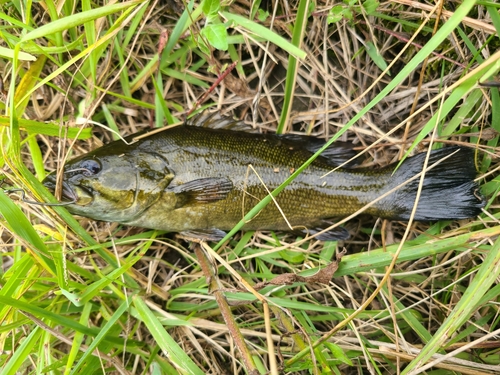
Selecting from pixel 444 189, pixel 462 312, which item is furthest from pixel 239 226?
pixel 444 189

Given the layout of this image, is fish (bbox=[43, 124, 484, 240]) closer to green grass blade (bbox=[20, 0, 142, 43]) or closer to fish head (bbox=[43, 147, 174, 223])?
fish head (bbox=[43, 147, 174, 223])

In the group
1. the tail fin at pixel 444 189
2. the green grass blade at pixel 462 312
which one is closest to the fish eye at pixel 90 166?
the tail fin at pixel 444 189

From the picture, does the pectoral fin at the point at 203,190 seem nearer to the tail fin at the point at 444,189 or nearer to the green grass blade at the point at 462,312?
the tail fin at the point at 444,189

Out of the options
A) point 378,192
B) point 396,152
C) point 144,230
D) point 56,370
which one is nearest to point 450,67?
point 396,152

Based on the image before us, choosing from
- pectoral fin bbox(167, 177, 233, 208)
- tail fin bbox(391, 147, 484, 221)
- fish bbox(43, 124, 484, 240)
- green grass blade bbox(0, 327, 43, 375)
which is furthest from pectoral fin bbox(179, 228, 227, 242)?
tail fin bbox(391, 147, 484, 221)

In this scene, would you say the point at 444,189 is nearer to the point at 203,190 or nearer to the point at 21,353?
A: the point at 203,190
